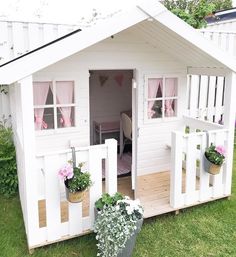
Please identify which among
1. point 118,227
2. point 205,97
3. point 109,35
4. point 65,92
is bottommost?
point 118,227

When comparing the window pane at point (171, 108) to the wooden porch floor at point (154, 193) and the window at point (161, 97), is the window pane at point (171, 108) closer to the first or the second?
the window at point (161, 97)

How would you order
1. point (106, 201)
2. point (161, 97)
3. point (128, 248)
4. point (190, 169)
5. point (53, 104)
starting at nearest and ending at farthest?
point (128, 248) < point (106, 201) < point (190, 169) < point (53, 104) < point (161, 97)

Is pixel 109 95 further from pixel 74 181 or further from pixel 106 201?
pixel 74 181

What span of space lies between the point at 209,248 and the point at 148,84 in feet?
9.60

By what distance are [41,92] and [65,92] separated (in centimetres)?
39

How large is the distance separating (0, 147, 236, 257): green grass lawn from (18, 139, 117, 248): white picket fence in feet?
0.60

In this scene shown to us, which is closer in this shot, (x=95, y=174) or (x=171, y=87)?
(x=95, y=174)

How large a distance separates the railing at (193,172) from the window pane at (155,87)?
1.36 metres

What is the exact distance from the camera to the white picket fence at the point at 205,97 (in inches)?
298

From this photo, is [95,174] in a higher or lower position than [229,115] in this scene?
lower

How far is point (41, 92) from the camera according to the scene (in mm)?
4766

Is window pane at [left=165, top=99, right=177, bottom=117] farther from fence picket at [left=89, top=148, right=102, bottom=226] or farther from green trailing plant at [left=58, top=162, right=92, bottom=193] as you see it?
green trailing plant at [left=58, top=162, right=92, bottom=193]

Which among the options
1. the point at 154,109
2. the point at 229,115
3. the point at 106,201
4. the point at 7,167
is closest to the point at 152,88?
the point at 154,109

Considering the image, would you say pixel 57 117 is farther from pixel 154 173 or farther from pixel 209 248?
pixel 209 248
